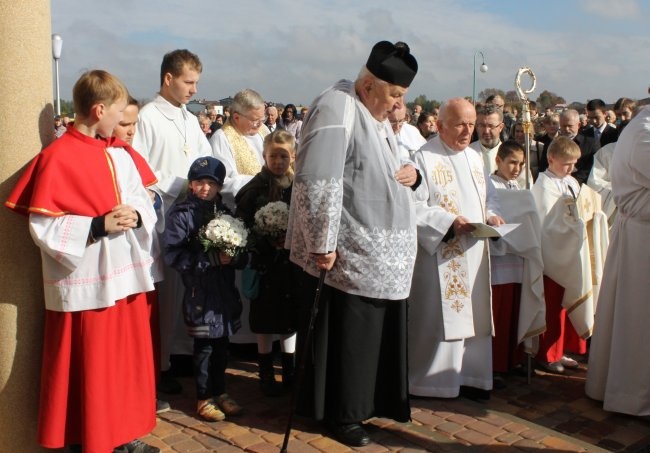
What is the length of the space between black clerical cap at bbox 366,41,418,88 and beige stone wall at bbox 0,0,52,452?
5.89 ft

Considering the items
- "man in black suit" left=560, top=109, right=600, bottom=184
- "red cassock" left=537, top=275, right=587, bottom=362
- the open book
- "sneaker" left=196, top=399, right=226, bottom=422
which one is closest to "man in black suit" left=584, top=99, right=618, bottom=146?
"man in black suit" left=560, top=109, right=600, bottom=184

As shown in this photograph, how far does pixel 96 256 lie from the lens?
3523 mm

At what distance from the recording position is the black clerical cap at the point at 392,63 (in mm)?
3969

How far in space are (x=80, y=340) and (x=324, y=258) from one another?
137 centimetres

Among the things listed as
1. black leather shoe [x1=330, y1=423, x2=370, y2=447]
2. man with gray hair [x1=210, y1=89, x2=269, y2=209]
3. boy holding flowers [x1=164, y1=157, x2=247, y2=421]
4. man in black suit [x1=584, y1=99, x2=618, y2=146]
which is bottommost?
black leather shoe [x1=330, y1=423, x2=370, y2=447]

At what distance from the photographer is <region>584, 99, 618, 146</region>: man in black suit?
395 inches

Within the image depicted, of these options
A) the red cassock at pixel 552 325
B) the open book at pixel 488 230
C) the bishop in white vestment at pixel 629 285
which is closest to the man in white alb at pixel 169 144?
the open book at pixel 488 230

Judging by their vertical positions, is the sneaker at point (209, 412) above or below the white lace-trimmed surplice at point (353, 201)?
below

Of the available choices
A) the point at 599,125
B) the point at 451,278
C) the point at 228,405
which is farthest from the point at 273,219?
the point at 599,125

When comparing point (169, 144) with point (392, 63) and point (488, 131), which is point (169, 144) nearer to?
point (392, 63)

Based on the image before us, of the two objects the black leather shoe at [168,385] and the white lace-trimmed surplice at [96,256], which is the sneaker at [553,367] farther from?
the white lace-trimmed surplice at [96,256]

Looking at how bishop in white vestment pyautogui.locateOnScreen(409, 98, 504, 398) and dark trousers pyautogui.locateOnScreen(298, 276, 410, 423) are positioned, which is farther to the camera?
bishop in white vestment pyautogui.locateOnScreen(409, 98, 504, 398)

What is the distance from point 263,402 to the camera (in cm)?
486

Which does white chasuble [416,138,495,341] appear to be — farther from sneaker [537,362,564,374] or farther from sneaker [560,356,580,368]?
sneaker [560,356,580,368]
